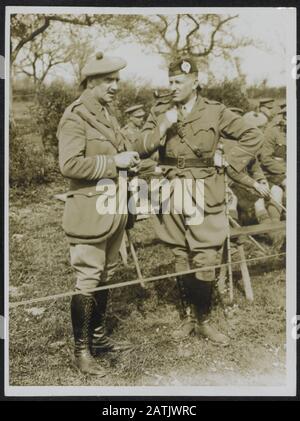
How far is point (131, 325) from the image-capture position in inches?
207

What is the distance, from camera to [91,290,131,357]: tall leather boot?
5.15 metres

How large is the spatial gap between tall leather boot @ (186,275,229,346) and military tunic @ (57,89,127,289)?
650 mm

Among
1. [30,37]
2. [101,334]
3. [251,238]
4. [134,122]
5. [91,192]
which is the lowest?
[101,334]

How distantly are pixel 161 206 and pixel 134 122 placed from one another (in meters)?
0.67

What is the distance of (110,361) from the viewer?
5.18 metres

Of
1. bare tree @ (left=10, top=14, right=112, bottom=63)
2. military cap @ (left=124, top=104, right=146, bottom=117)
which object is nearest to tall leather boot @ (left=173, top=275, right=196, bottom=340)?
military cap @ (left=124, top=104, right=146, bottom=117)

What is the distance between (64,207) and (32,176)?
0.36 meters

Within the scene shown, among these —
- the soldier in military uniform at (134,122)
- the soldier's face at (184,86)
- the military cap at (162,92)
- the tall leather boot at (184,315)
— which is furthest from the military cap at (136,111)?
the tall leather boot at (184,315)

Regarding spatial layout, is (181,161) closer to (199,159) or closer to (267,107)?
(199,159)

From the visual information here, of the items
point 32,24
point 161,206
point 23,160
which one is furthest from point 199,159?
point 32,24

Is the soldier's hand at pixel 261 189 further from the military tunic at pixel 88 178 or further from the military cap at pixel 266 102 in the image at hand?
the military tunic at pixel 88 178
